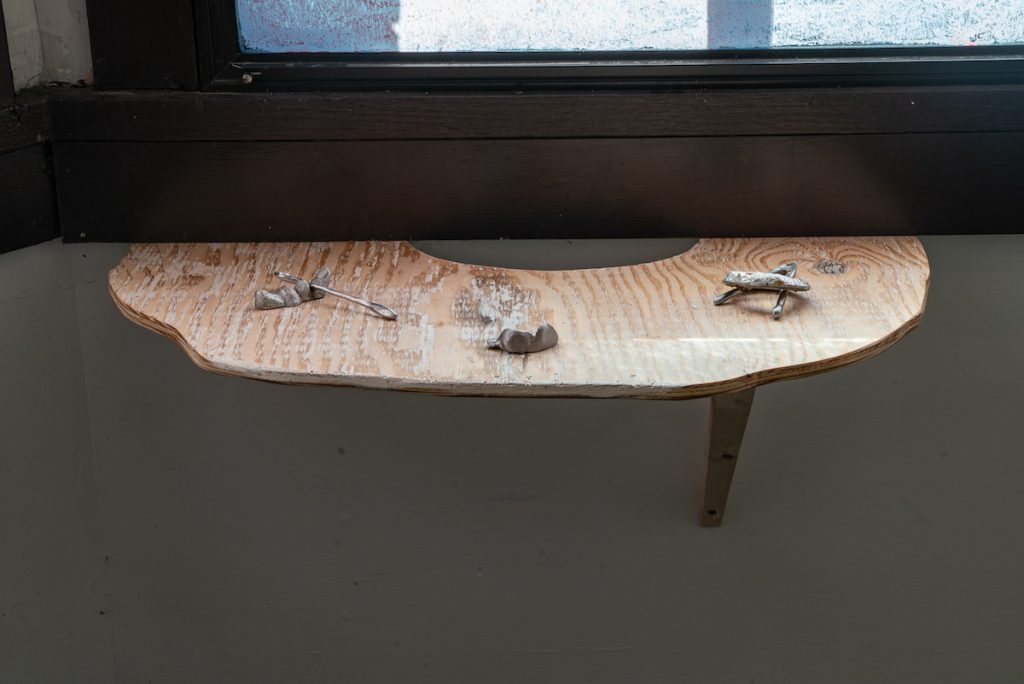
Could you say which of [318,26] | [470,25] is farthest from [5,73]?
[470,25]

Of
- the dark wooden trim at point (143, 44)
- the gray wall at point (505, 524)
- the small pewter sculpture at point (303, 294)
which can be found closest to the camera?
the small pewter sculpture at point (303, 294)

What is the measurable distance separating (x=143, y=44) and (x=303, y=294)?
1.10ft

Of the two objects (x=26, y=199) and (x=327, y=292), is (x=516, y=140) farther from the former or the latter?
(x=26, y=199)

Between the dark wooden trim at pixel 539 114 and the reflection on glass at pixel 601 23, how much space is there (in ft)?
0.20

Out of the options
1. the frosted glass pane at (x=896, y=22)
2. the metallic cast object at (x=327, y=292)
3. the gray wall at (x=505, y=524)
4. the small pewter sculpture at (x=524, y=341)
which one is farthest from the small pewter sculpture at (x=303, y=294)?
the frosted glass pane at (x=896, y=22)

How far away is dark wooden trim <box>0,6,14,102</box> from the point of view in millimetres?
1072

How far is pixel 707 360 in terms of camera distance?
917 mm

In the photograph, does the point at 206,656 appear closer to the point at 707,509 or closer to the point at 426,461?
the point at 426,461

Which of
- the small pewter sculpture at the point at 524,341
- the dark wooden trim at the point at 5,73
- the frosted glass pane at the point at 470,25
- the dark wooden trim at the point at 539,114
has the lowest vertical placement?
the small pewter sculpture at the point at 524,341

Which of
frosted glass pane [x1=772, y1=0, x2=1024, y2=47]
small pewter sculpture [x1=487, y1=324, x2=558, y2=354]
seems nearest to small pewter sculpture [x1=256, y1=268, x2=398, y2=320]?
small pewter sculpture [x1=487, y1=324, x2=558, y2=354]

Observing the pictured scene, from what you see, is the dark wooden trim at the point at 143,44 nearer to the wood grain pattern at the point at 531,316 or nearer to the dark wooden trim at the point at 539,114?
the dark wooden trim at the point at 539,114

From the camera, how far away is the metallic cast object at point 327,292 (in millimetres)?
995

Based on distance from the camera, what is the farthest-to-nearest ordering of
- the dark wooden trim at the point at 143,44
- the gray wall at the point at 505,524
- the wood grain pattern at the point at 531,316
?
the gray wall at the point at 505,524 → the dark wooden trim at the point at 143,44 → the wood grain pattern at the point at 531,316

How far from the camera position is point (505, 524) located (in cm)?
132
